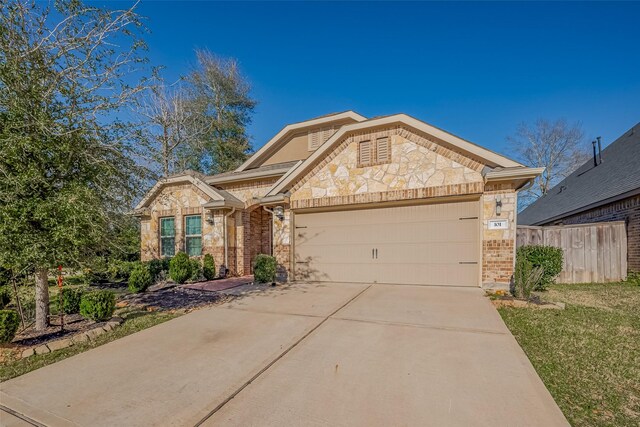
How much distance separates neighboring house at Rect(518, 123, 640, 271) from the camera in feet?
27.7

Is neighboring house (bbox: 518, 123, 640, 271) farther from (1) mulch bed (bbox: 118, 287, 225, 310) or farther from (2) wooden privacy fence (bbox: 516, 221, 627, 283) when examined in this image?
(1) mulch bed (bbox: 118, 287, 225, 310)

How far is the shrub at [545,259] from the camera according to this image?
7.75 m

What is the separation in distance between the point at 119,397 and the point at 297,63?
16121 millimetres

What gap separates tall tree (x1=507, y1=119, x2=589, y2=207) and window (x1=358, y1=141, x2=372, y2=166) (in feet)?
72.0

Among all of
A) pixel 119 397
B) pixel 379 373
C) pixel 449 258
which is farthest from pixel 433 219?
pixel 119 397

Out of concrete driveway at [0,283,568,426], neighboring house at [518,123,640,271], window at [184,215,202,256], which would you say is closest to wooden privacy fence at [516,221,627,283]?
neighboring house at [518,123,640,271]

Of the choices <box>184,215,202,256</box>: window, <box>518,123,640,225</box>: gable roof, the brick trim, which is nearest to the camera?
the brick trim

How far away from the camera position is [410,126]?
24.2ft

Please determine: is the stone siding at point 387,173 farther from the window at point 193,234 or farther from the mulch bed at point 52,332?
the mulch bed at point 52,332

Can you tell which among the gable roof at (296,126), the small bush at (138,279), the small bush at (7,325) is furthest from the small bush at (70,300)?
the gable roof at (296,126)

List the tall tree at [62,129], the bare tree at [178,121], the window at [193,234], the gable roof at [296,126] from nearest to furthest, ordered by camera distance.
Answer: the tall tree at [62,129], the window at [193,234], the gable roof at [296,126], the bare tree at [178,121]

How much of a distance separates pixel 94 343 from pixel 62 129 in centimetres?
325

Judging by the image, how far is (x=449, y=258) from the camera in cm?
723

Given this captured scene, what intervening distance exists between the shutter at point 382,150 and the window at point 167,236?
330 inches
